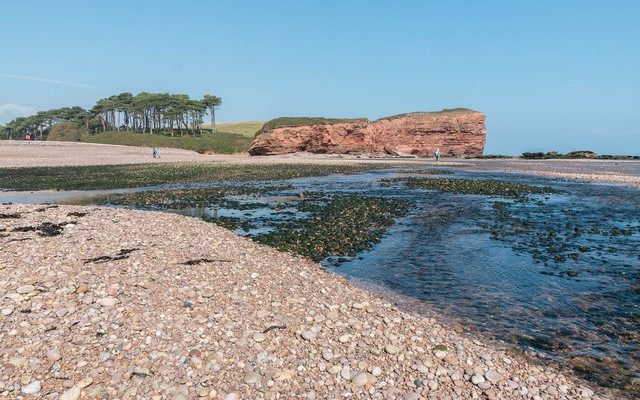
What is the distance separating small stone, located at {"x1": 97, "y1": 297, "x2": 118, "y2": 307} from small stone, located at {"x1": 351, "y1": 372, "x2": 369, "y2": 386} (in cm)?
510

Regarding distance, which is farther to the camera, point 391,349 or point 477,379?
point 391,349

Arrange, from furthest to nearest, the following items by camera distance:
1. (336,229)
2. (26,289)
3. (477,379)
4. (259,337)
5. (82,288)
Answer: (336,229) → (82,288) → (26,289) → (259,337) → (477,379)

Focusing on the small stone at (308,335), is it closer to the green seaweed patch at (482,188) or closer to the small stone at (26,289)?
the small stone at (26,289)

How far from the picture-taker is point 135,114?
12444cm

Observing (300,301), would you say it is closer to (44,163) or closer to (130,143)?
(44,163)

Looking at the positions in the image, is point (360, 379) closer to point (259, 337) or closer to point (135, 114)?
point (259, 337)

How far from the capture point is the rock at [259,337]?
23.0 feet

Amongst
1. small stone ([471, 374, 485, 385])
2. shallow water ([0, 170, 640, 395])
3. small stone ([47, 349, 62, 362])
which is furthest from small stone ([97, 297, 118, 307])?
small stone ([471, 374, 485, 385])

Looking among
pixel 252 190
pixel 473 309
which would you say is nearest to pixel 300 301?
pixel 473 309

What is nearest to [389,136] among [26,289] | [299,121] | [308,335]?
[299,121]

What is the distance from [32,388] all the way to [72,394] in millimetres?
605

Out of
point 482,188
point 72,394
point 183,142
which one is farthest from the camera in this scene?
point 183,142

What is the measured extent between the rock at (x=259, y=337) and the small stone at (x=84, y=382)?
2.54m

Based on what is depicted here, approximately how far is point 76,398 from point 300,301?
4.53 m
